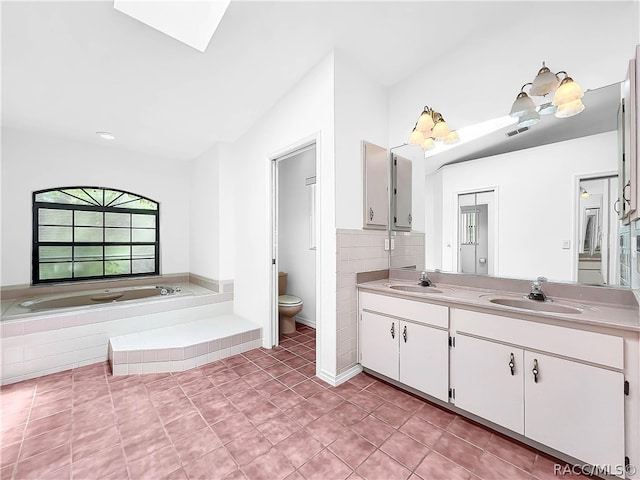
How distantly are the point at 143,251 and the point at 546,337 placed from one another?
4713 millimetres

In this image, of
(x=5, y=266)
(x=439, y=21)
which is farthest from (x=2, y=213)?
(x=439, y=21)

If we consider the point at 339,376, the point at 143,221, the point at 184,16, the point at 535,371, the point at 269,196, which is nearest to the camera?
the point at 535,371

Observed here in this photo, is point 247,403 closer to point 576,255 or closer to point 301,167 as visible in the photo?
point 576,255

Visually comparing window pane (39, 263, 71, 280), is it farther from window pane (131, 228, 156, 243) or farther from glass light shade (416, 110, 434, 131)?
glass light shade (416, 110, 434, 131)

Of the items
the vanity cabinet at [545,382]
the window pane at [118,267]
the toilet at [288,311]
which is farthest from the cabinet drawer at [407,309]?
the window pane at [118,267]

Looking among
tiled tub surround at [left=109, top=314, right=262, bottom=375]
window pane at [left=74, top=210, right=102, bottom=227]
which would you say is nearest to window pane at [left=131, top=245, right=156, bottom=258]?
window pane at [left=74, top=210, right=102, bottom=227]

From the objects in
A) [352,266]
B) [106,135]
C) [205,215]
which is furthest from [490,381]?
[106,135]

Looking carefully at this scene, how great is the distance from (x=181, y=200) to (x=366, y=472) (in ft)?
13.8

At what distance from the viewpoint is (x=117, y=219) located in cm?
389

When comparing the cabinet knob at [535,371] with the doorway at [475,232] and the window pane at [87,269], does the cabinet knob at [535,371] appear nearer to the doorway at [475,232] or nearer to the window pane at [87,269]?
the doorway at [475,232]

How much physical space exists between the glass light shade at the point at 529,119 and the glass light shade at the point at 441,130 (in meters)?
0.50

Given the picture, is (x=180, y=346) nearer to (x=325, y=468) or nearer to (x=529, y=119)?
(x=325, y=468)

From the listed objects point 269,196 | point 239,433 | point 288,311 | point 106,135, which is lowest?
point 239,433

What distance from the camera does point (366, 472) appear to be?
1.40 meters
